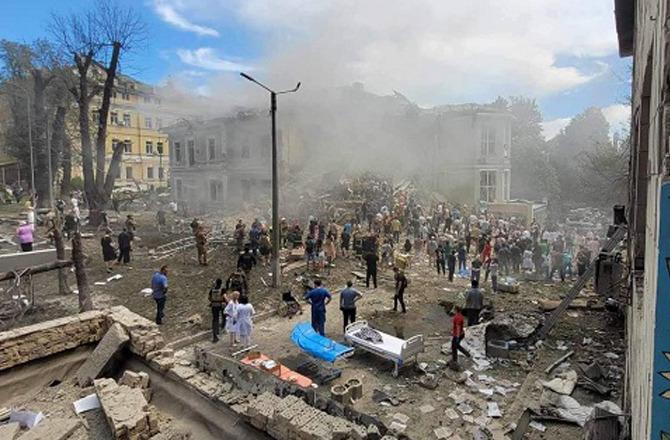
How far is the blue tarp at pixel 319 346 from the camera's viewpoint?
7.95 m

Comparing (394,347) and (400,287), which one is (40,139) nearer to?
(400,287)

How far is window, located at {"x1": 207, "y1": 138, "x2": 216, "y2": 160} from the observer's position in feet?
112

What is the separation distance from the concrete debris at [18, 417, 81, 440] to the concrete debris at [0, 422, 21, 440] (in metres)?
0.22

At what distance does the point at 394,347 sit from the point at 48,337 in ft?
22.4

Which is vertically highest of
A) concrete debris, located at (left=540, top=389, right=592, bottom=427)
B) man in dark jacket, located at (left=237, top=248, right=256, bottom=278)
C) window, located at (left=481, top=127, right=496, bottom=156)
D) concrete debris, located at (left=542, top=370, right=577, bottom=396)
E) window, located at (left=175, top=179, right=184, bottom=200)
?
window, located at (left=481, top=127, right=496, bottom=156)

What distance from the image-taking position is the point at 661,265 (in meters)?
1.99

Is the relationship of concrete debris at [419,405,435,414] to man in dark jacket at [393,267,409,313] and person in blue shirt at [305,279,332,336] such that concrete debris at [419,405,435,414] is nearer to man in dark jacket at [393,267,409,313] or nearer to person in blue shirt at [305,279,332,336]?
person in blue shirt at [305,279,332,336]

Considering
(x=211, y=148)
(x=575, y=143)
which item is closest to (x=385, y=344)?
(x=211, y=148)

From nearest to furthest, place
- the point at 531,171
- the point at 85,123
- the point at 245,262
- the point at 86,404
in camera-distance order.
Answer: the point at 86,404, the point at 245,262, the point at 85,123, the point at 531,171

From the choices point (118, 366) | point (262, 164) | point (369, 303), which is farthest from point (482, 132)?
point (118, 366)

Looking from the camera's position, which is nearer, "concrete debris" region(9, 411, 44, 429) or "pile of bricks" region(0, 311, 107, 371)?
"concrete debris" region(9, 411, 44, 429)

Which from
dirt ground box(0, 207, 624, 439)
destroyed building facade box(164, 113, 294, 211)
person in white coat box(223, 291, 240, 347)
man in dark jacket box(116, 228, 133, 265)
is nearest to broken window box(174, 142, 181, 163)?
destroyed building facade box(164, 113, 294, 211)

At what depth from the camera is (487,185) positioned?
3025cm

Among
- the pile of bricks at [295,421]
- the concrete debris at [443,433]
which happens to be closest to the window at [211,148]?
the pile of bricks at [295,421]
